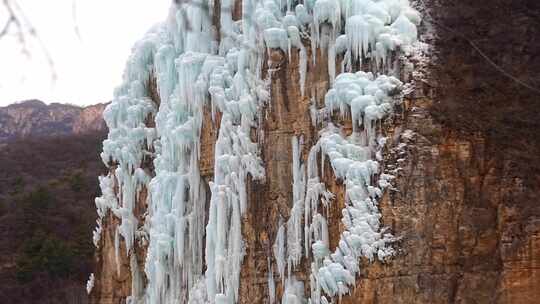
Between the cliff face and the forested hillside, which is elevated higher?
the cliff face

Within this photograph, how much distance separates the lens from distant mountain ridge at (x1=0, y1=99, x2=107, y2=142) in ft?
169

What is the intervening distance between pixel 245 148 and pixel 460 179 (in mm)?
3357

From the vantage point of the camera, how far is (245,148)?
11562mm

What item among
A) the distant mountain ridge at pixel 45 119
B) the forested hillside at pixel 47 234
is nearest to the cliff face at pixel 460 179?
the forested hillside at pixel 47 234

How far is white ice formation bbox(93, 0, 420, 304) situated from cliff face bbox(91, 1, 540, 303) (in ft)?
0.69

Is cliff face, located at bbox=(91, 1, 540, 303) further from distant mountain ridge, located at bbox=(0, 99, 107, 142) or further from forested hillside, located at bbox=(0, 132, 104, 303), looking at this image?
distant mountain ridge, located at bbox=(0, 99, 107, 142)

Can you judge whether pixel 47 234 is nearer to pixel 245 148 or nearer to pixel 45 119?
pixel 245 148

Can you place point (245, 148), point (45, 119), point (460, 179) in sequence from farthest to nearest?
point (45, 119) → point (245, 148) → point (460, 179)

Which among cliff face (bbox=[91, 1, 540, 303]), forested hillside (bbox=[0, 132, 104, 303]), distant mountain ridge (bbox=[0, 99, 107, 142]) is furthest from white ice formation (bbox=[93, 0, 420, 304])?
distant mountain ridge (bbox=[0, 99, 107, 142])

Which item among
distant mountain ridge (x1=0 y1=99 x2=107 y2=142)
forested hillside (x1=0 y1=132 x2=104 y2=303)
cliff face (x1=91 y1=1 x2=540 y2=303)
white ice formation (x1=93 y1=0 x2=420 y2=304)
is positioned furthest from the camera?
distant mountain ridge (x1=0 y1=99 x2=107 y2=142)

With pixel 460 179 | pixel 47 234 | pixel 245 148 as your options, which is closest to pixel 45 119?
pixel 47 234

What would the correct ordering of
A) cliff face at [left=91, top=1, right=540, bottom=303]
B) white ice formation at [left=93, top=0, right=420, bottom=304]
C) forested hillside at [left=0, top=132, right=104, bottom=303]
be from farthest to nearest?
forested hillside at [left=0, top=132, right=104, bottom=303]
white ice formation at [left=93, top=0, right=420, bottom=304]
cliff face at [left=91, top=1, right=540, bottom=303]

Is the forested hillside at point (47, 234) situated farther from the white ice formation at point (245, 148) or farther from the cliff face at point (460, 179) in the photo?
the cliff face at point (460, 179)

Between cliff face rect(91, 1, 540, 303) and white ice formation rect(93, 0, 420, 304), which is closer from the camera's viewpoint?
cliff face rect(91, 1, 540, 303)
